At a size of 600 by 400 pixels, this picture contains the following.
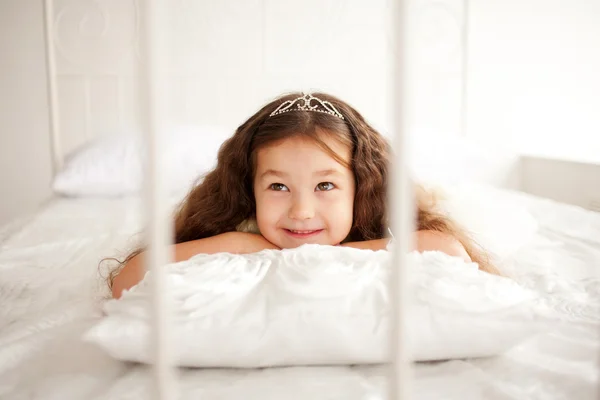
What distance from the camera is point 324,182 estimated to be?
0.98m

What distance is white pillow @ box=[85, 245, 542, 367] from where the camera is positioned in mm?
569

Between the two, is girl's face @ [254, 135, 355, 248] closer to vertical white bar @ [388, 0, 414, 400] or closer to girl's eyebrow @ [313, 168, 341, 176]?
girl's eyebrow @ [313, 168, 341, 176]

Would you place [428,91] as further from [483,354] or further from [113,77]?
[483,354]

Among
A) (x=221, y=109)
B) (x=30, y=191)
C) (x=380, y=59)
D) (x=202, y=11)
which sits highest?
(x=202, y=11)

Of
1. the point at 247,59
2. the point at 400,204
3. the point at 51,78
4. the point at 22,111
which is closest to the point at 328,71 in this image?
the point at 247,59

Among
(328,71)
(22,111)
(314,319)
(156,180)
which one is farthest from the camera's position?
(328,71)

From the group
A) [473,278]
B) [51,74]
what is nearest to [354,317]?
[473,278]

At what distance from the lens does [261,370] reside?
0.60 m

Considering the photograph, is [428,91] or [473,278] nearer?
[473,278]

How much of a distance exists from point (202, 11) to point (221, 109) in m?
0.39

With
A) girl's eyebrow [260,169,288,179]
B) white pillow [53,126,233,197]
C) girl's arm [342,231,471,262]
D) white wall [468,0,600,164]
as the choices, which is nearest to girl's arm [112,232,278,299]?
girl's eyebrow [260,169,288,179]

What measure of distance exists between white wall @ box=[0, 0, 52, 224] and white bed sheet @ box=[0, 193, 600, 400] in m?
1.15

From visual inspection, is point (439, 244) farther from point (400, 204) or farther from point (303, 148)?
point (400, 204)

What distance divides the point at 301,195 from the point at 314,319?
0.39 m
